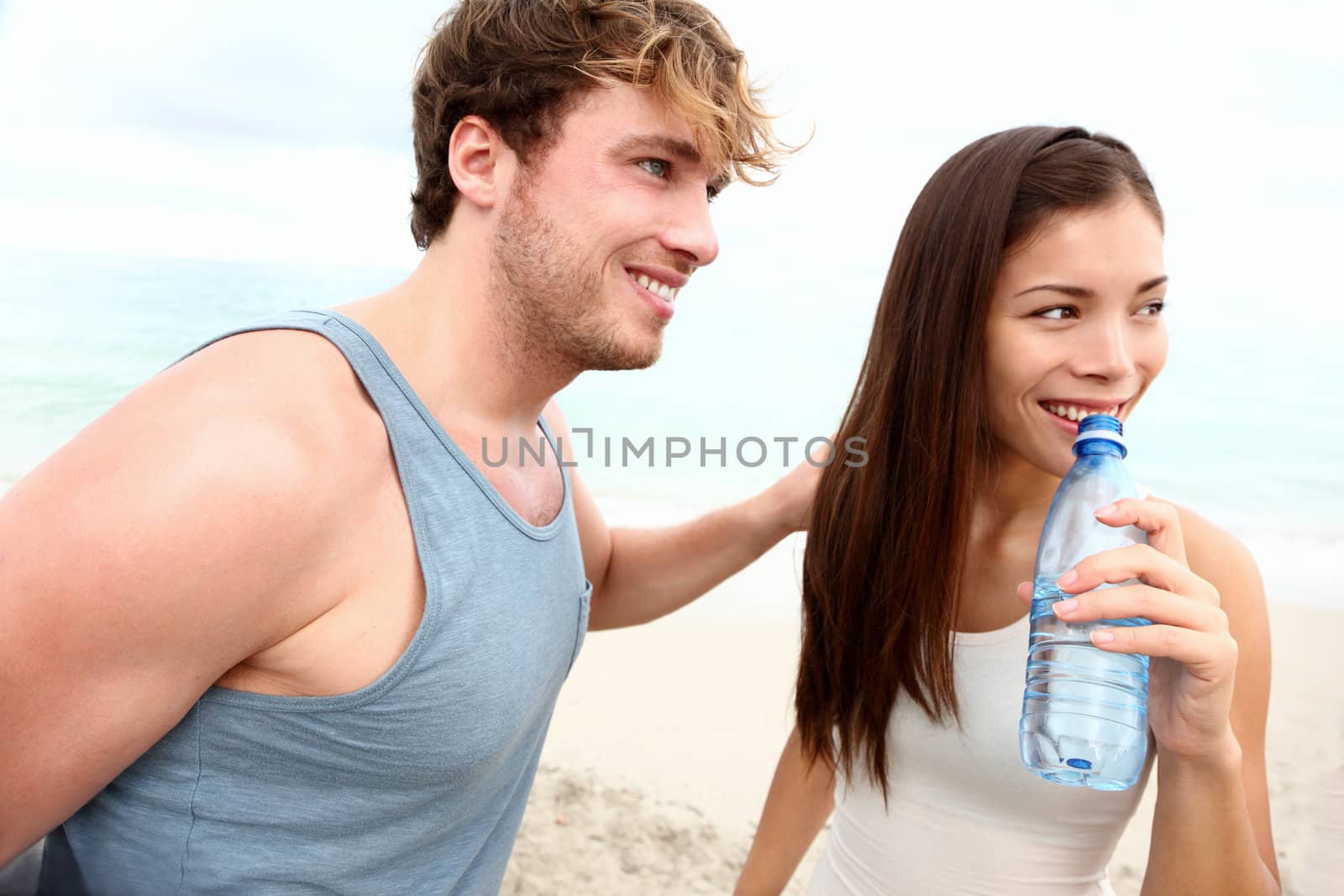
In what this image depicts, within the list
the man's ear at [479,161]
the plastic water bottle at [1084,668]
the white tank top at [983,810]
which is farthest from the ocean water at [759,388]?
the plastic water bottle at [1084,668]

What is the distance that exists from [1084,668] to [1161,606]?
0.33 m

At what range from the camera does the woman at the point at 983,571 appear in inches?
73.0

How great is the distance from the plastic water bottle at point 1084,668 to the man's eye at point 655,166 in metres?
1.14

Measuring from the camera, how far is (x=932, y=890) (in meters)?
2.13

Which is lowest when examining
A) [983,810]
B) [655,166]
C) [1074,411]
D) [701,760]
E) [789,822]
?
[701,760]

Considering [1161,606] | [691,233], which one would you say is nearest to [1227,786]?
[1161,606]

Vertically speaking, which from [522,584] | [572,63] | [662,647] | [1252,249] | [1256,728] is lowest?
[662,647]

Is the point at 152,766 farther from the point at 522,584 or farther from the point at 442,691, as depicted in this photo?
the point at 522,584

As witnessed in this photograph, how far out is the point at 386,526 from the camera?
1.83 meters

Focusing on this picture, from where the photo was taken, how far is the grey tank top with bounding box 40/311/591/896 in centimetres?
180

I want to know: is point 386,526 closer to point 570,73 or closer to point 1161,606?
point 570,73

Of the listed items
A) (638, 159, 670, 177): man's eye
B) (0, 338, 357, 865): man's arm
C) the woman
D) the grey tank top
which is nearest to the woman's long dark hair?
the woman

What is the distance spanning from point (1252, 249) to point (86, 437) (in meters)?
30.4

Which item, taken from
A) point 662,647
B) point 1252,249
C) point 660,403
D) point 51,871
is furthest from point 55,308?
point 1252,249
